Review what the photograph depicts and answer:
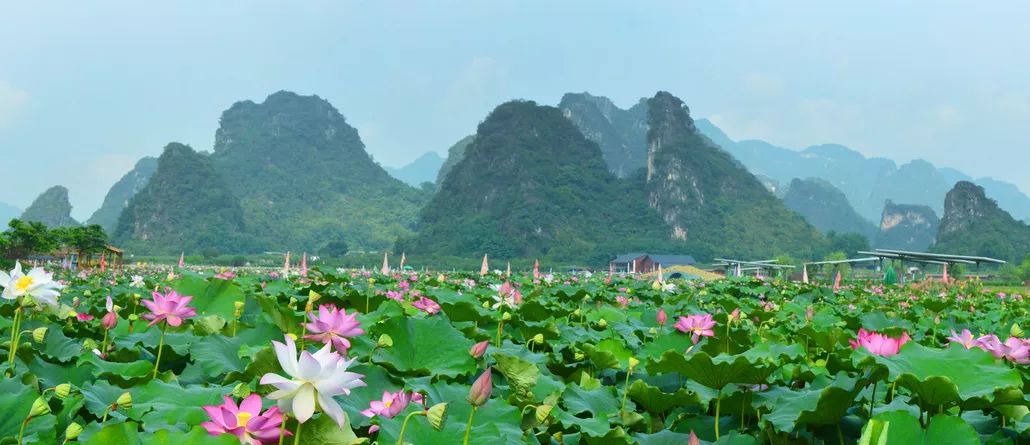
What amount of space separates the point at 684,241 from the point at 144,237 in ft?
190

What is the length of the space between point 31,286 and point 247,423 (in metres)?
1.14

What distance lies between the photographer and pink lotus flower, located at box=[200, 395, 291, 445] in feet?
2.59

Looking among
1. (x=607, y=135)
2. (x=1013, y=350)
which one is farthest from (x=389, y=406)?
(x=607, y=135)

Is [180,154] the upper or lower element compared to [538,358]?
upper

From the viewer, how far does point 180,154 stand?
265 ft

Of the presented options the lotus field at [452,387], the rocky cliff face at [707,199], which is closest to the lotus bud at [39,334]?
the lotus field at [452,387]

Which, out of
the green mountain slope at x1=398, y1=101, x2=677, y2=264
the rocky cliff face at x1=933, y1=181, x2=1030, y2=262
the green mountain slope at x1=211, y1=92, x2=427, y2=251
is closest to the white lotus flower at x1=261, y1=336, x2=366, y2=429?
the green mountain slope at x1=398, y1=101, x2=677, y2=264

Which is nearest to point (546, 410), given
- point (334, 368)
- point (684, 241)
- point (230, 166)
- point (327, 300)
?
point (334, 368)

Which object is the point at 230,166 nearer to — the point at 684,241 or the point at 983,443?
the point at 684,241

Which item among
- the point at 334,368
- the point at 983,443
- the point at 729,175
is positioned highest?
the point at 729,175

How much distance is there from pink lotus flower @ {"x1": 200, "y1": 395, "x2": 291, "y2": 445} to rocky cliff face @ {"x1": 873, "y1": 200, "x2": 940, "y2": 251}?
132240 mm

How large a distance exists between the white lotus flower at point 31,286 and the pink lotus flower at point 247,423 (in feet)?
3.51

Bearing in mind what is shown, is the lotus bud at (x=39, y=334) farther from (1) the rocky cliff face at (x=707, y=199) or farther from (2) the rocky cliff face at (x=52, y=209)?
(2) the rocky cliff face at (x=52, y=209)

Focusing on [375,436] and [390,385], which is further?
[390,385]
